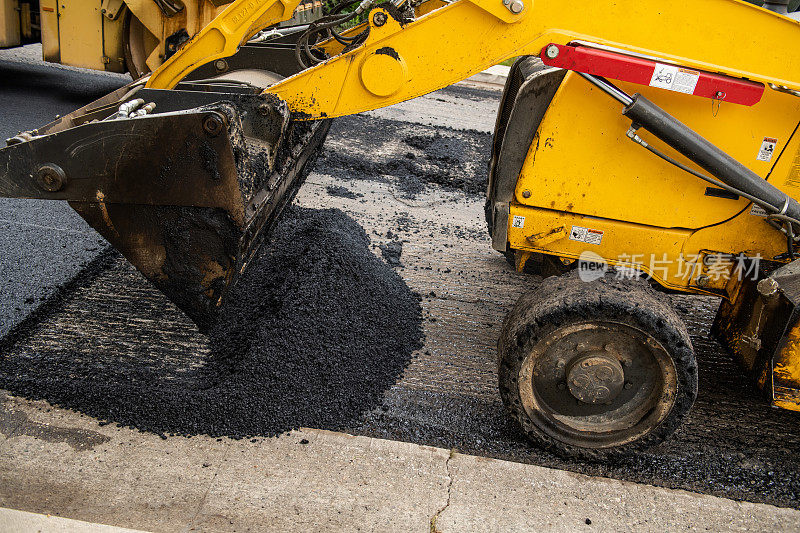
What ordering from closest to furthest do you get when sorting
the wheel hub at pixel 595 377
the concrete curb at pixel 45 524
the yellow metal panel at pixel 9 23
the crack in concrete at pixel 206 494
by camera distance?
1. the concrete curb at pixel 45 524
2. the crack in concrete at pixel 206 494
3. the wheel hub at pixel 595 377
4. the yellow metal panel at pixel 9 23

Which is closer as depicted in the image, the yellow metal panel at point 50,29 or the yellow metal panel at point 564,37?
the yellow metal panel at point 564,37

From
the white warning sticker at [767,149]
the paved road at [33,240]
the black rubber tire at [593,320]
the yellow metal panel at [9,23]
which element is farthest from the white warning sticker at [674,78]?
the yellow metal panel at [9,23]

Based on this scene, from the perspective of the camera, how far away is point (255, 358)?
3.28 metres

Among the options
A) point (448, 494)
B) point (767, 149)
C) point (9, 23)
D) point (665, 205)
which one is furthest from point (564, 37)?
point (9, 23)

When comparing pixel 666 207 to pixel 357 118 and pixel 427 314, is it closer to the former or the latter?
pixel 427 314

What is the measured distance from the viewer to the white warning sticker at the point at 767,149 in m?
2.76

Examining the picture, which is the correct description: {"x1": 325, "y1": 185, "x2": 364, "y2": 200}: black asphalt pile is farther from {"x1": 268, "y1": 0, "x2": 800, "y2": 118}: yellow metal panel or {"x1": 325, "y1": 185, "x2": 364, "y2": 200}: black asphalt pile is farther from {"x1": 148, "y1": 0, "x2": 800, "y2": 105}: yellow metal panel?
{"x1": 268, "y1": 0, "x2": 800, "y2": 118}: yellow metal panel

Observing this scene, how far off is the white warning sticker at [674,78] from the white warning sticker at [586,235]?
0.74m

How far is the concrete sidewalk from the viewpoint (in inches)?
99.7

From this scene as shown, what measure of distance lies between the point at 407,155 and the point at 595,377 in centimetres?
419

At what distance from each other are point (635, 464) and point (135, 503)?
2.28 metres

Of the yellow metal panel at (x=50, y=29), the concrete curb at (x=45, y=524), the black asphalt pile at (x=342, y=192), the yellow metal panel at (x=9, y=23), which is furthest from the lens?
the yellow metal panel at (x=9, y=23)

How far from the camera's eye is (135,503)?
254 cm

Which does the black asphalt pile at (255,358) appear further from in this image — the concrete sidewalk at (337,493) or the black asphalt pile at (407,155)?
the black asphalt pile at (407,155)
